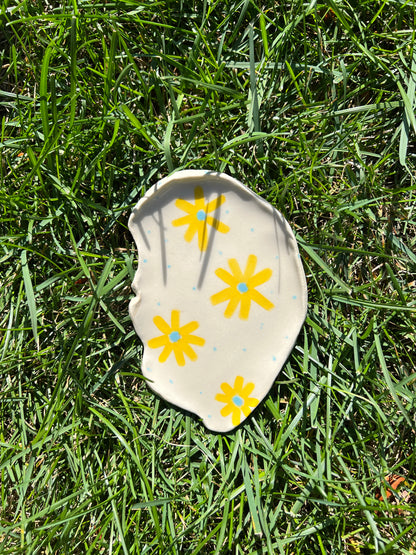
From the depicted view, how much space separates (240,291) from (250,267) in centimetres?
5

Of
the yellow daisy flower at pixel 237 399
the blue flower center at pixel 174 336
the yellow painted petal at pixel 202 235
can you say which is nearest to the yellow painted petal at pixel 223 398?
the yellow daisy flower at pixel 237 399

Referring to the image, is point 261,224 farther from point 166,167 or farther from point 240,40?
point 240,40

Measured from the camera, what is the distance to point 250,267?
0.89m

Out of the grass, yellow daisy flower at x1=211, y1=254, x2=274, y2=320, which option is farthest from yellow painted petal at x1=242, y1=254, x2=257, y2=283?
the grass

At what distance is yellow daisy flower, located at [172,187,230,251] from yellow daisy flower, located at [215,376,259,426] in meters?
0.28

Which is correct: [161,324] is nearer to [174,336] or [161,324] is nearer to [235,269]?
[174,336]

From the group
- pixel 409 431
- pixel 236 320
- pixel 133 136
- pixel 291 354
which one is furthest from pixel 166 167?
pixel 409 431

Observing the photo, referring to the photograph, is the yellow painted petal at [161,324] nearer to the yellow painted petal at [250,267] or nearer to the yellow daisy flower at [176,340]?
the yellow daisy flower at [176,340]

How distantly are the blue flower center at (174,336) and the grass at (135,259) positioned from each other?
0.09 meters

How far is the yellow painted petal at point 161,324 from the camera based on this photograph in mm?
903

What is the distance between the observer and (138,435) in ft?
2.98

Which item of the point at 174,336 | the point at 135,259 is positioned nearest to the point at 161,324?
the point at 174,336

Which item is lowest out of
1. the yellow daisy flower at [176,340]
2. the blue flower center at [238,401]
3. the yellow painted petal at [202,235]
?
the blue flower center at [238,401]

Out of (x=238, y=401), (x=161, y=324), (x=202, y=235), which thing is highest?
(x=202, y=235)
